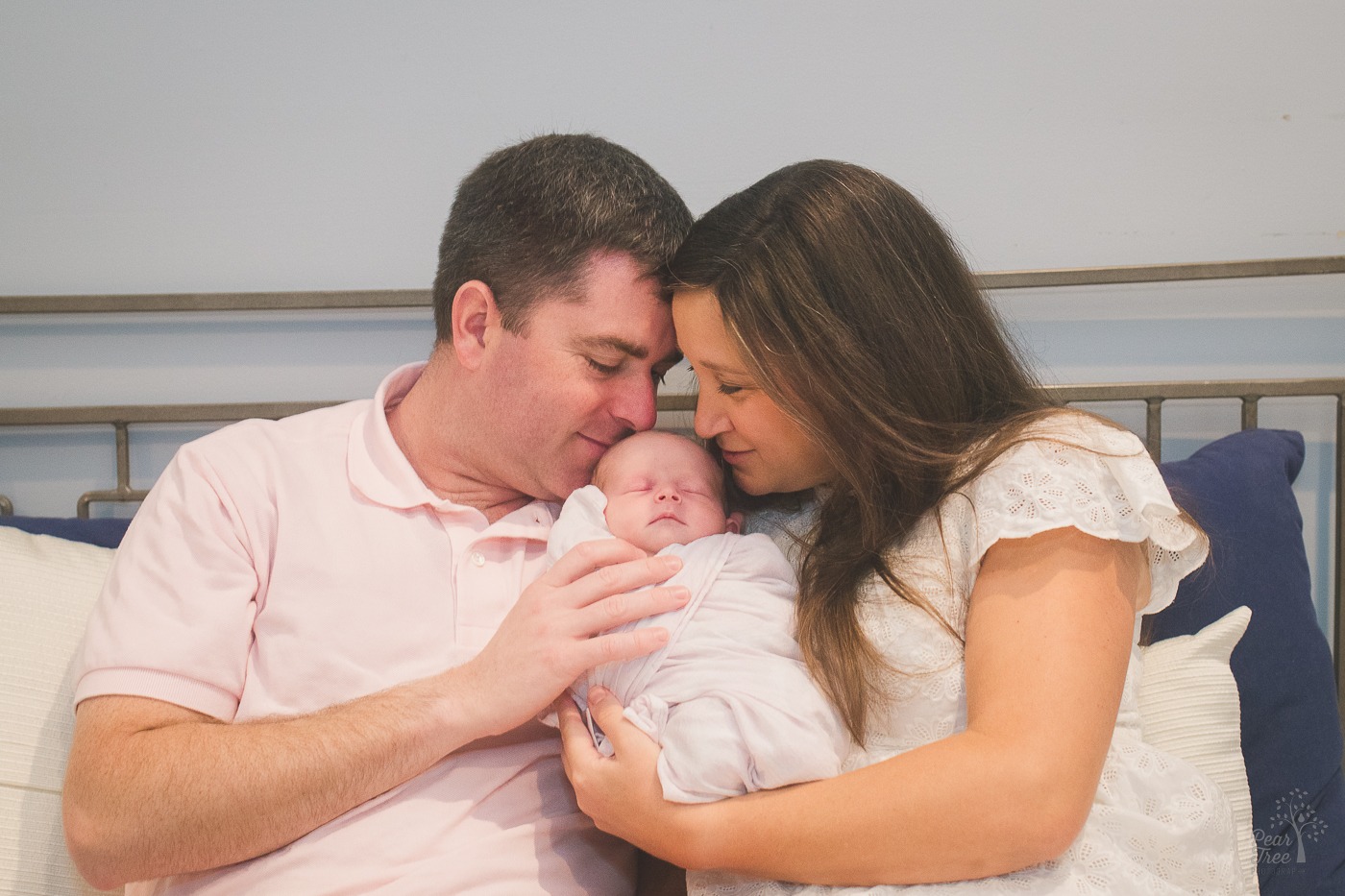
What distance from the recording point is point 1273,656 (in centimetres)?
149

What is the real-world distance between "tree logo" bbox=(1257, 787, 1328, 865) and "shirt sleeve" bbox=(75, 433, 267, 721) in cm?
149

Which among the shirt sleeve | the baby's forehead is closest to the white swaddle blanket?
the baby's forehead

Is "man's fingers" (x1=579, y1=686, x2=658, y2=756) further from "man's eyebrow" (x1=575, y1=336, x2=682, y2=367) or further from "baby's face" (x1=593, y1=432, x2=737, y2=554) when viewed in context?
"man's eyebrow" (x1=575, y1=336, x2=682, y2=367)

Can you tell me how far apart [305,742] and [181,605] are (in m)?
0.26

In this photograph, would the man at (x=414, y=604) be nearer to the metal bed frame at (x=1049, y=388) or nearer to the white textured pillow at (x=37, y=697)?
the white textured pillow at (x=37, y=697)

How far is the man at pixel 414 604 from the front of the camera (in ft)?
3.83

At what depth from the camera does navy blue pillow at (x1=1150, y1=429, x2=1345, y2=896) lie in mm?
1411

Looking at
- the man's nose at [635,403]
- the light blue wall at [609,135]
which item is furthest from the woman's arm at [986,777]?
the light blue wall at [609,135]

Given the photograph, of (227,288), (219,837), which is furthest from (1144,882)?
(227,288)

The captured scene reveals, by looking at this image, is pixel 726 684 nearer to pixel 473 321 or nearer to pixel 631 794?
pixel 631 794

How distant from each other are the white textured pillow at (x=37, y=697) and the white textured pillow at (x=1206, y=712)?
1.52 meters

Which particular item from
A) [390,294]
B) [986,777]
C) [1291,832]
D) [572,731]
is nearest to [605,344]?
[572,731]

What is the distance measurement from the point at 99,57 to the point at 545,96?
0.92 meters

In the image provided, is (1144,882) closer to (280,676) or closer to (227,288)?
(280,676)
